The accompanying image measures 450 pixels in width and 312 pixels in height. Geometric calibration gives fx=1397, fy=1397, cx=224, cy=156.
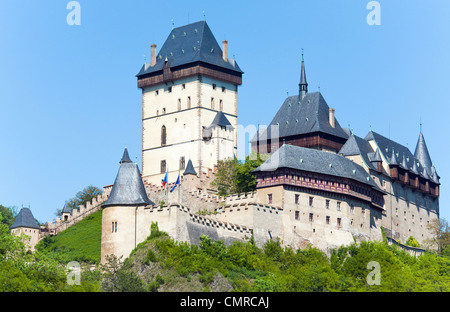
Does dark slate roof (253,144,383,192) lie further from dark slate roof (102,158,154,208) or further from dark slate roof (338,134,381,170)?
dark slate roof (102,158,154,208)

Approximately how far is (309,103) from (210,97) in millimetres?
8598

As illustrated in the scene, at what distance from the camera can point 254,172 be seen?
106312mm

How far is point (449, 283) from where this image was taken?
10419 centimetres

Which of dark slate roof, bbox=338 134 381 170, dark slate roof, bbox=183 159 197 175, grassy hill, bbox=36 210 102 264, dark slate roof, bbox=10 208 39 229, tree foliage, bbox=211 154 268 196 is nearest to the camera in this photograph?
grassy hill, bbox=36 210 102 264

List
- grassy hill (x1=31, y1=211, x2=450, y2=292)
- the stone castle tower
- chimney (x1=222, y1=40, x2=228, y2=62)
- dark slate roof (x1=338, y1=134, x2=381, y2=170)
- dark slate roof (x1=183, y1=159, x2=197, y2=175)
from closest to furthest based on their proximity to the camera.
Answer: grassy hill (x1=31, y1=211, x2=450, y2=292) → dark slate roof (x1=183, y1=159, x2=197, y2=175) → dark slate roof (x1=338, y1=134, x2=381, y2=170) → the stone castle tower → chimney (x1=222, y1=40, x2=228, y2=62)

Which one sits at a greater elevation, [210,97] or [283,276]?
[210,97]

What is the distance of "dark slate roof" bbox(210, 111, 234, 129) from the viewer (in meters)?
119

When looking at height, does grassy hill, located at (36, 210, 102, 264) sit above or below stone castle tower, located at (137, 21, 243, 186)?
below

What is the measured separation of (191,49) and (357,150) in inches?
699

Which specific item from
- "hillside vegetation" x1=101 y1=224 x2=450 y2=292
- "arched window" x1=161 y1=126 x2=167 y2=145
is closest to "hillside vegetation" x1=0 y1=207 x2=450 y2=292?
"hillside vegetation" x1=101 y1=224 x2=450 y2=292

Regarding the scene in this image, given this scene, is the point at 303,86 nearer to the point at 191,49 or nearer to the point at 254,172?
the point at 191,49
